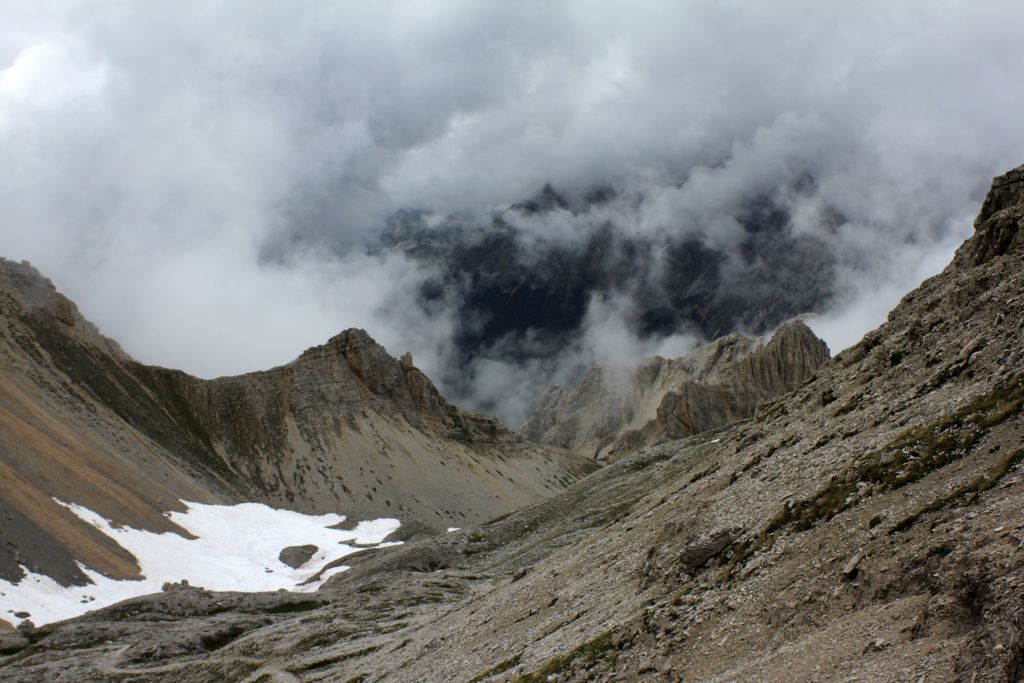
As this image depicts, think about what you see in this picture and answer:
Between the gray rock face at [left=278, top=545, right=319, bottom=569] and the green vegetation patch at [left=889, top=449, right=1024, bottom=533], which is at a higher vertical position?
the gray rock face at [left=278, top=545, right=319, bottom=569]

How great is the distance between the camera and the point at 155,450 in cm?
15600

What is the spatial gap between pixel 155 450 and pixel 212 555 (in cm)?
5240

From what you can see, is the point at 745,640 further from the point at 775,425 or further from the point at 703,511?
the point at 775,425

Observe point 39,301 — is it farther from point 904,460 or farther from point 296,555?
point 904,460

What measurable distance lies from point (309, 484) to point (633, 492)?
318ft

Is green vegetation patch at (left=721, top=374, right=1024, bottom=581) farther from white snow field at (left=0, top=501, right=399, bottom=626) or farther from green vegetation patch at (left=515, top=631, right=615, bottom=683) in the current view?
white snow field at (left=0, top=501, right=399, bottom=626)

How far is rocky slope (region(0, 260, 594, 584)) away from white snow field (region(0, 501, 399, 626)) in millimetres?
2691

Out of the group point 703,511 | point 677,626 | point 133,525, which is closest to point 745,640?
point 677,626

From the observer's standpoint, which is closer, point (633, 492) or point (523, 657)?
point (523, 657)

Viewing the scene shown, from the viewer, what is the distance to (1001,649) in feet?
55.3

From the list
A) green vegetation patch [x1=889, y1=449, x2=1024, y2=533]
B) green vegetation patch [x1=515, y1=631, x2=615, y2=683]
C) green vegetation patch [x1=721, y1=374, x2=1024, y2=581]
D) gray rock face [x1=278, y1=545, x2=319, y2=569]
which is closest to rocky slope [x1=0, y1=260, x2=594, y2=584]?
gray rock face [x1=278, y1=545, x2=319, y2=569]

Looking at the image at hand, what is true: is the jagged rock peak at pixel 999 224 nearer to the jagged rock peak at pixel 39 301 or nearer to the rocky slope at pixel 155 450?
the rocky slope at pixel 155 450

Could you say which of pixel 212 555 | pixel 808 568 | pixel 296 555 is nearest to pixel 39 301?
pixel 212 555

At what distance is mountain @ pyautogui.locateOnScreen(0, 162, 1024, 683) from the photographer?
20609 millimetres
